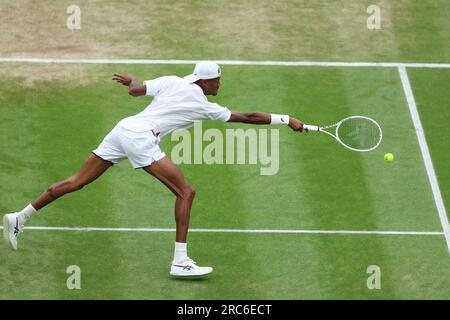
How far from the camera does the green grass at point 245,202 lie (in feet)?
53.9

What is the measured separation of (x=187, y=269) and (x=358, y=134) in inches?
113

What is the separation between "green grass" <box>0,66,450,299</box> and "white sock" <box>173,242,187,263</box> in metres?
0.31

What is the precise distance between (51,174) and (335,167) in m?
3.88

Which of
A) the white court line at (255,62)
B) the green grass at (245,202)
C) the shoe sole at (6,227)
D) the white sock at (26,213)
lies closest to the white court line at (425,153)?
the green grass at (245,202)

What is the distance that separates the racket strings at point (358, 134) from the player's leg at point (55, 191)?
2.98 m

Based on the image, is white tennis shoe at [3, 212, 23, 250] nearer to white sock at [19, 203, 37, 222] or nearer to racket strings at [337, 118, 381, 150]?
white sock at [19, 203, 37, 222]

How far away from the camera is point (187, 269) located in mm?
16375

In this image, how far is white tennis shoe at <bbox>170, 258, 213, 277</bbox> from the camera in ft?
53.7

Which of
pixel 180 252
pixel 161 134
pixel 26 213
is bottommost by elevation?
pixel 180 252

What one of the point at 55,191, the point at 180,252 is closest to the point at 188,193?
the point at 180,252

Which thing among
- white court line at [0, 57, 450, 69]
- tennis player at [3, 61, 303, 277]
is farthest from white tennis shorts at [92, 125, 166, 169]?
white court line at [0, 57, 450, 69]

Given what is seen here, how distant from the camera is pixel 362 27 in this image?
23578 millimetres

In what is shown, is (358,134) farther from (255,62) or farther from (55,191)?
(255,62)

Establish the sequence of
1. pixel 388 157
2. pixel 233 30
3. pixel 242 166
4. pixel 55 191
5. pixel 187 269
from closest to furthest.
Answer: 1. pixel 187 269
2. pixel 55 191
3. pixel 388 157
4. pixel 242 166
5. pixel 233 30
